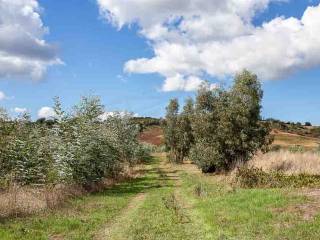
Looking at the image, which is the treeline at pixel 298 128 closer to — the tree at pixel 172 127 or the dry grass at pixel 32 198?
the tree at pixel 172 127

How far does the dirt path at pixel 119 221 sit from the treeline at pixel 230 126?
17208 millimetres

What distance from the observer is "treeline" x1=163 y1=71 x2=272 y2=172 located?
46094 millimetres

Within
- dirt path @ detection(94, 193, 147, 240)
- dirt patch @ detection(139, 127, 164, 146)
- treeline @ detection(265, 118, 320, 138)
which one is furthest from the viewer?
treeline @ detection(265, 118, 320, 138)

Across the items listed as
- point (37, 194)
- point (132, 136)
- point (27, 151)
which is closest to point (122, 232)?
point (37, 194)

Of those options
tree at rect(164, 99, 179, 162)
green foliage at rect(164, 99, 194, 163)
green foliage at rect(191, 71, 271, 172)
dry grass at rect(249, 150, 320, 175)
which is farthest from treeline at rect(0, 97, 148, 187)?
tree at rect(164, 99, 179, 162)

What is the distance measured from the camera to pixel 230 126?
152 feet

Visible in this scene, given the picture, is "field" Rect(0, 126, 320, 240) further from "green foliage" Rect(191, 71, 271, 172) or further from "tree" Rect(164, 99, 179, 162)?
"tree" Rect(164, 99, 179, 162)

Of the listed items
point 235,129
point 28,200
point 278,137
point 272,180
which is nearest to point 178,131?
point 235,129

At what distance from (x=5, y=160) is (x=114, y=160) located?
17.8 m

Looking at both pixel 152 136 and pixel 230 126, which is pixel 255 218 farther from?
pixel 152 136

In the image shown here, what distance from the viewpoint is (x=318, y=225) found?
16438mm

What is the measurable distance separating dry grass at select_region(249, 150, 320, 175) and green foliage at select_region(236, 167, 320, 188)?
4514 mm

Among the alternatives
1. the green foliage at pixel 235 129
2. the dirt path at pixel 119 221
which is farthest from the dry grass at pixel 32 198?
the green foliage at pixel 235 129

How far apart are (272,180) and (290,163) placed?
9447mm
